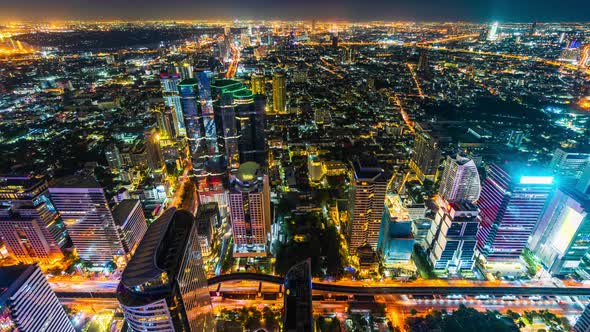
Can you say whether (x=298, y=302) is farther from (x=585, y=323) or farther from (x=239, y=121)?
(x=239, y=121)

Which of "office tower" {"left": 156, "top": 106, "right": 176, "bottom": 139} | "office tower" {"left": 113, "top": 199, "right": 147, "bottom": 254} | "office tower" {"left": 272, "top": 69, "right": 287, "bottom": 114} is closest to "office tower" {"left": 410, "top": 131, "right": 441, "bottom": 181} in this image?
→ "office tower" {"left": 272, "top": 69, "right": 287, "bottom": 114}

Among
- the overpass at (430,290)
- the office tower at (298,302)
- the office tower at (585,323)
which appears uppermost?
the office tower at (298,302)

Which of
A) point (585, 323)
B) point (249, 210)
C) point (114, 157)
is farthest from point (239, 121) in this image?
point (585, 323)

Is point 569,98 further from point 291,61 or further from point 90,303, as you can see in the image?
point 90,303

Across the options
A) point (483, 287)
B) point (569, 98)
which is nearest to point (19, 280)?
point (483, 287)

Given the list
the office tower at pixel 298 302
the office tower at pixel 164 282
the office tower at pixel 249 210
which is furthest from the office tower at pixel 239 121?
the office tower at pixel 298 302

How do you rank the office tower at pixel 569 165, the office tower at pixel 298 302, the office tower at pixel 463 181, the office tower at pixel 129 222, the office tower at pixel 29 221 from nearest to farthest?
the office tower at pixel 298 302 → the office tower at pixel 29 221 → the office tower at pixel 129 222 → the office tower at pixel 463 181 → the office tower at pixel 569 165

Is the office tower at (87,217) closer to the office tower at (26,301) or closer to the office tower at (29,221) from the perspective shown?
the office tower at (29,221)
